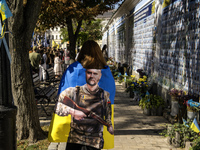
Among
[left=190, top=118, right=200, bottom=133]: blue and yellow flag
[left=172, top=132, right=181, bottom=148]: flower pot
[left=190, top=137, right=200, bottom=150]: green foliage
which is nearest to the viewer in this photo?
[left=190, top=137, right=200, bottom=150]: green foliage

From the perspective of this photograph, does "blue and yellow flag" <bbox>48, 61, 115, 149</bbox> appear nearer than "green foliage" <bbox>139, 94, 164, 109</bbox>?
Yes

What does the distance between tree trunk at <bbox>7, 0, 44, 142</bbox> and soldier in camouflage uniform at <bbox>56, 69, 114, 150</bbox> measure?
7.68ft

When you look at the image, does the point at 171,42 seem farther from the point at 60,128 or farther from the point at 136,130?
the point at 60,128

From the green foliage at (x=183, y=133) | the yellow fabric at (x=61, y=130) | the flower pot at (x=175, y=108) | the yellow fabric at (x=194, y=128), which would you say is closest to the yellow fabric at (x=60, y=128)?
the yellow fabric at (x=61, y=130)

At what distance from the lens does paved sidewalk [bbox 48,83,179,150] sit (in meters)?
5.56

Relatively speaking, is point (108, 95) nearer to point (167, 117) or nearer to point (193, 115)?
point (193, 115)

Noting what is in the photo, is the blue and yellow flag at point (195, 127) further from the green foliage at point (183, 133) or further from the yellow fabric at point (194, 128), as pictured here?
the green foliage at point (183, 133)

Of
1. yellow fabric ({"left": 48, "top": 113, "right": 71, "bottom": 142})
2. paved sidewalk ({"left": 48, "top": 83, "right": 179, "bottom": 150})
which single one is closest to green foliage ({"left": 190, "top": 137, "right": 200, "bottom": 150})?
paved sidewalk ({"left": 48, "top": 83, "right": 179, "bottom": 150})

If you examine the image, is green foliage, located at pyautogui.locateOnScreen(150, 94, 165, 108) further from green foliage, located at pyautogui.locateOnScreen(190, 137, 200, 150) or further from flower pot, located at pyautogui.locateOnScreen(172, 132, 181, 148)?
green foliage, located at pyautogui.locateOnScreen(190, 137, 200, 150)

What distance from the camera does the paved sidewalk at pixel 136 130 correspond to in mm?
5562

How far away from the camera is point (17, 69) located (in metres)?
5.42

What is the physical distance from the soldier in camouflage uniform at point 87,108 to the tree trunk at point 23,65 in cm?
234

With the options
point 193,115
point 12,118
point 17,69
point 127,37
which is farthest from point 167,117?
point 127,37

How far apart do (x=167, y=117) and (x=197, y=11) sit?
286 cm
